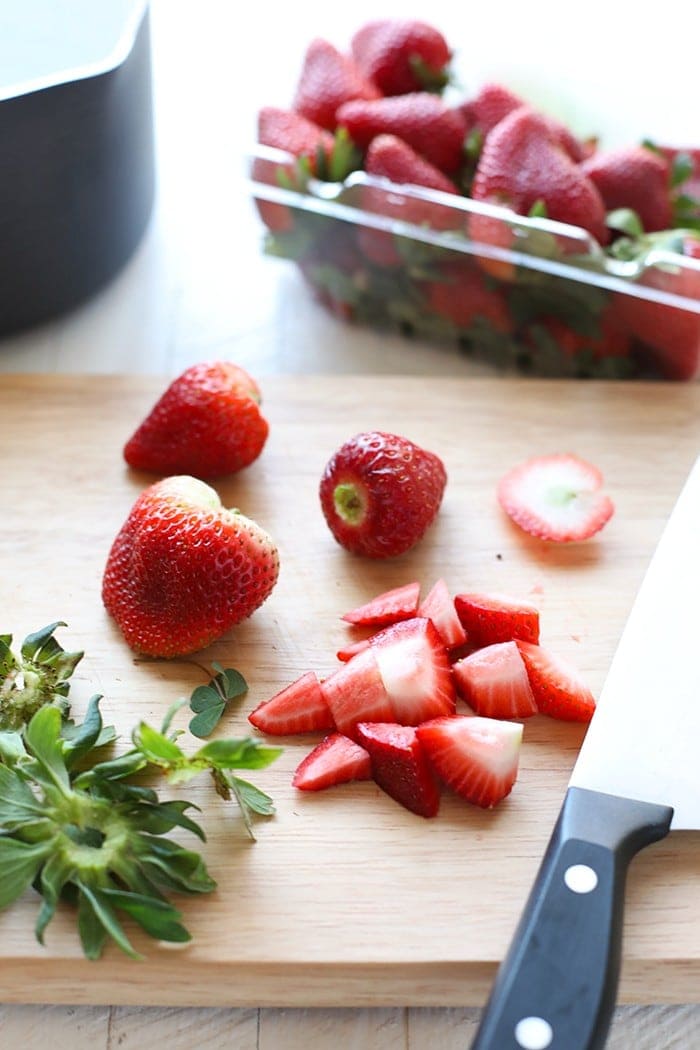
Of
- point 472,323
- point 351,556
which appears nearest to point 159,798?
point 351,556

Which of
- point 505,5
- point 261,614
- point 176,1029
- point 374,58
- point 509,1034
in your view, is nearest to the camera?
point 509,1034

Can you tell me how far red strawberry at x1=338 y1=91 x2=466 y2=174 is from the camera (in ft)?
4.83

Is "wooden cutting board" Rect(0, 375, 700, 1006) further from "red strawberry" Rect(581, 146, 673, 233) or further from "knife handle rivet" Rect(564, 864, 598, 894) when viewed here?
"red strawberry" Rect(581, 146, 673, 233)

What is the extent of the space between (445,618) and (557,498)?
0.76ft

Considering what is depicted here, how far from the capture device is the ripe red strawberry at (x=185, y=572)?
3.38 ft

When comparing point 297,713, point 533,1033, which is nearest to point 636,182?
point 297,713

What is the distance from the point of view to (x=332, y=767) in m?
0.97

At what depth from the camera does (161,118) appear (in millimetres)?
1881

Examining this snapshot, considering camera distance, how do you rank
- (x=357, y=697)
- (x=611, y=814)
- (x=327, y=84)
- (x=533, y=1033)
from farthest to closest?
(x=327, y=84), (x=357, y=697), (x=611, y=814), (x=533, y=1033)

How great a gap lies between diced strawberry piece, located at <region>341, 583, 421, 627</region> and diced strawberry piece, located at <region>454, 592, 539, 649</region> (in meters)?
0.04

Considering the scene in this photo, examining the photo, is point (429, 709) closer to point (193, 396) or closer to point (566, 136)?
point (193, 396)

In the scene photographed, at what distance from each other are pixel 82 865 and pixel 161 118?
4.42ft

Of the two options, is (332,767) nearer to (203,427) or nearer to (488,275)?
(203,427)

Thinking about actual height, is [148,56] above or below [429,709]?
above
